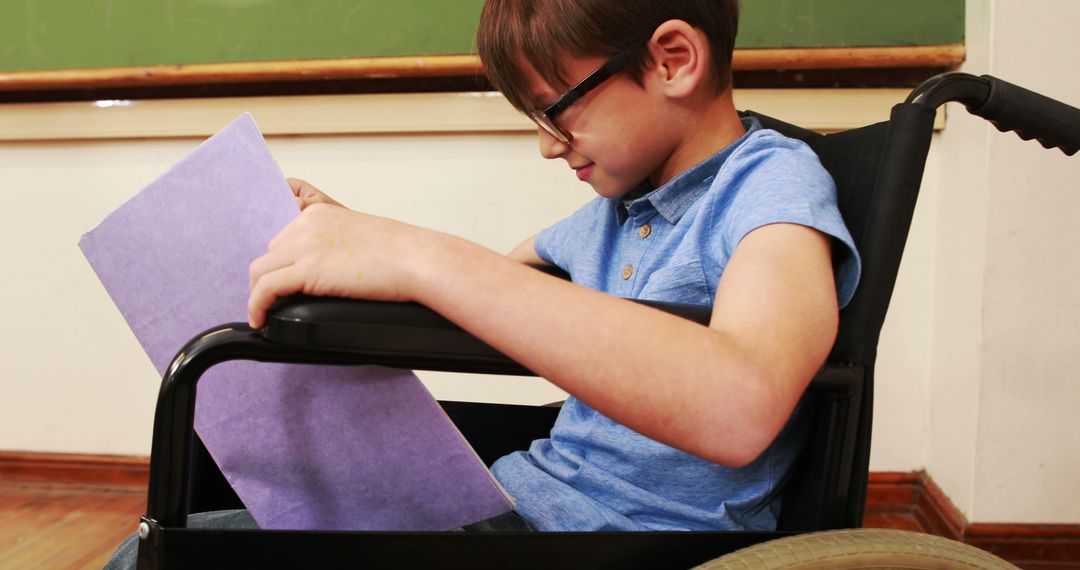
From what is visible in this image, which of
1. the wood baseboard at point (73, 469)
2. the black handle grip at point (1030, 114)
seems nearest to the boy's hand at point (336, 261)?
the black handle grip at point (1030, 114)

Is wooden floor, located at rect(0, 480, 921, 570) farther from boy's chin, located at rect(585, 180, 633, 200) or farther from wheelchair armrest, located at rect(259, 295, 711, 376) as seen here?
wheelchair armrest, located at rect(259, 295, 711, 376)

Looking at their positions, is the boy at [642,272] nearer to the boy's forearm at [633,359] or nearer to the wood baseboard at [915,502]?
the boy's forearm at [633,359]

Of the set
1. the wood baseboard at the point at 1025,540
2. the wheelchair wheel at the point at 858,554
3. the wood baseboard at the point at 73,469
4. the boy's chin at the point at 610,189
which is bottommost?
the wood baseboard at the point at 73,469

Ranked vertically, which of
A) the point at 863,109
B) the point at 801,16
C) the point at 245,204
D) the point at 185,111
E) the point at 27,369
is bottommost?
the point at 27,369

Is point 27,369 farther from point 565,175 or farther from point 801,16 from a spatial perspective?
point 801,16

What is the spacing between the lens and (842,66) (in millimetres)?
1334

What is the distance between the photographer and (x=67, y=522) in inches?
60.2

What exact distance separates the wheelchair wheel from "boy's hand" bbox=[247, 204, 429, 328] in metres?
0.22

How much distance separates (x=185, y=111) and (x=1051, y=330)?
56.8 inches

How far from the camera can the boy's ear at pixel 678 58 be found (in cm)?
63

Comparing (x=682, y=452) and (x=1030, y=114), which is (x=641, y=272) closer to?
(x=682, y=452)

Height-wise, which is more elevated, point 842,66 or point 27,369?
point 842,66

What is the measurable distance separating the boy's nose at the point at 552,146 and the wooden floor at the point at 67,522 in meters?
1.06

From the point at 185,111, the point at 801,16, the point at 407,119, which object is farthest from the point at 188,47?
the point at 801,16
